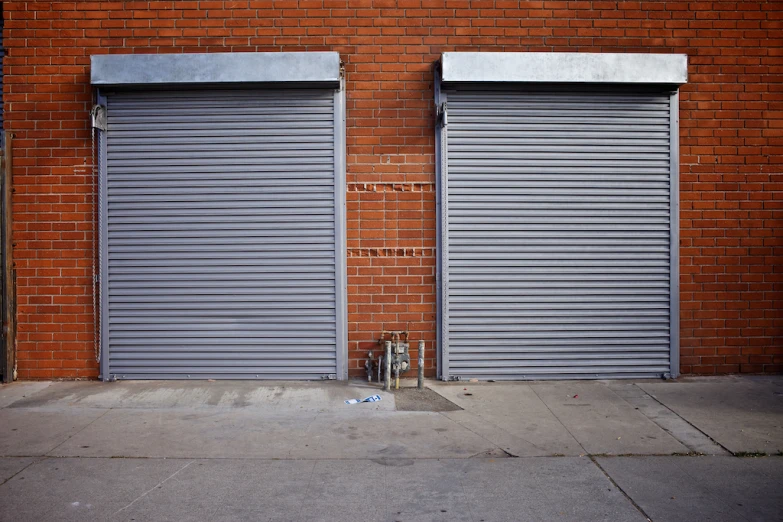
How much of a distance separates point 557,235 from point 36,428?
19.9ft

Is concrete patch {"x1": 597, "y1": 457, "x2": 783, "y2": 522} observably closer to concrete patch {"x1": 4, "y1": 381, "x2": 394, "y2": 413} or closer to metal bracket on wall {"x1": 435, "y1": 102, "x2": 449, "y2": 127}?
concrete patch {"x1": 4, "y1": 381, "x2": 394, "y2": 413}

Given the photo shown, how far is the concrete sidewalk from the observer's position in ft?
14.2

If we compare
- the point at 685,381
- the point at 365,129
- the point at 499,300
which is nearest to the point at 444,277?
the point at 499,300

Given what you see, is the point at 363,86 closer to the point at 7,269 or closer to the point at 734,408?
the point at 7,269

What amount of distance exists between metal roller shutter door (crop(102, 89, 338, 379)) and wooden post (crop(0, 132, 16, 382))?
1.14 metres

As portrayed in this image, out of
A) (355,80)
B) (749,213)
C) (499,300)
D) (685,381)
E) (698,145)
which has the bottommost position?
(685,381)

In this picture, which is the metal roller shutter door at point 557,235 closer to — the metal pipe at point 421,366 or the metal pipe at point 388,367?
the metal pipe at point 421,366

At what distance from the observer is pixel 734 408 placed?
6.63m

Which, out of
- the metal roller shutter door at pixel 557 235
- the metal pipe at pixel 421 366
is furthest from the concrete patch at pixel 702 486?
the metal roller shutter door at pixel 557 235

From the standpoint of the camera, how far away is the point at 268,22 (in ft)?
25.3

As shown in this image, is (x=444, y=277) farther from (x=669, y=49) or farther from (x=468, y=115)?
(x=669, y=49)

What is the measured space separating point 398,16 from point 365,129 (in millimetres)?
1439

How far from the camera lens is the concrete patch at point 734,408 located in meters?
5.69

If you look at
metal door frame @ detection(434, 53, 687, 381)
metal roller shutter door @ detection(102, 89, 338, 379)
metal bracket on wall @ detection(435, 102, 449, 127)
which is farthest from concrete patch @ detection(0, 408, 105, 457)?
metal bracket on wall @ detection(435, 102, 449, 127)
